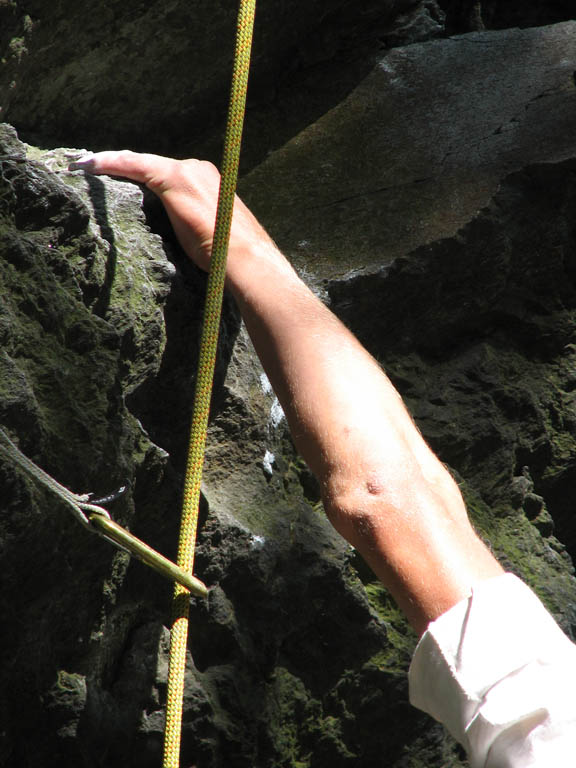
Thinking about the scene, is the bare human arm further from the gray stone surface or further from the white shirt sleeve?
the gray stone surface

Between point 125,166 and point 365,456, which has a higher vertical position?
point 125,166

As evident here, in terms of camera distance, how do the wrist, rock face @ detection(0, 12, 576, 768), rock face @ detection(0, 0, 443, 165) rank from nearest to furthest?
1. rock face @ detection(0, 12, 576, 768)
2. the wrist
3. rock face @ detection(0, 0, 443, 165)

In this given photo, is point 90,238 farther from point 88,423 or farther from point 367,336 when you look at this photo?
point 367,336

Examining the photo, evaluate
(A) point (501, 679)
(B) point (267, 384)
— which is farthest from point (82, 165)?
(A) point (501, 679)

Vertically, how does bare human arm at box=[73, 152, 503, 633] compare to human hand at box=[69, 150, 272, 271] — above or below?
below

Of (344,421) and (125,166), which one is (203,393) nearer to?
(344,421)

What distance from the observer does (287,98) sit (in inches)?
61.4

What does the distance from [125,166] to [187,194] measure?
93mm

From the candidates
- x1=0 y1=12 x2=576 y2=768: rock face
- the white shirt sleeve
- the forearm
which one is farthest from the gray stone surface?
the white shirt sleeve

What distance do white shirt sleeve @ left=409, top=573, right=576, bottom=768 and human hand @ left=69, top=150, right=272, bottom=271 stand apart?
0.58 metres

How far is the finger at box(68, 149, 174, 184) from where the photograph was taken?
1.15 metres

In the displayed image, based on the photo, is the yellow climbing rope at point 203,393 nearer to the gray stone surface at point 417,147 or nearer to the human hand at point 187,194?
the human hand at point 187,194

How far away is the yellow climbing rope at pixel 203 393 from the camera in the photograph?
768mm

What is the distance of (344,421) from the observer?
0.88 meters
